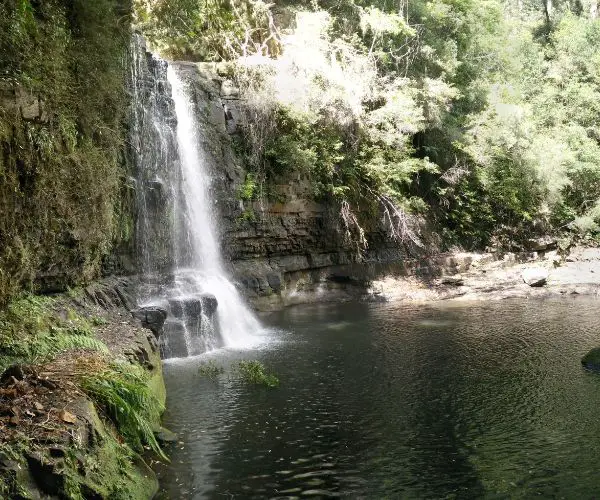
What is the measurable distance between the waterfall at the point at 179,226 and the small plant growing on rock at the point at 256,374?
7.09 ft

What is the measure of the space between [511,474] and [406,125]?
15.4 metres

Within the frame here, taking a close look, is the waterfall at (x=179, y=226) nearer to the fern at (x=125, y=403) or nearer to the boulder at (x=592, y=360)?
the fern at (x=125, y=403)

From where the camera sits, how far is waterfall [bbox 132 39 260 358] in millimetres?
12648

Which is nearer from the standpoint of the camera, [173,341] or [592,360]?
[592,360]

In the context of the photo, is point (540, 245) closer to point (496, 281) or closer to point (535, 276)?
point (535, 276)

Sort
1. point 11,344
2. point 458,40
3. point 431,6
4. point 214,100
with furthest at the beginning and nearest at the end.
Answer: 1. point 458,40
2. point 431,6
3. point 214,100
4. point 11,344

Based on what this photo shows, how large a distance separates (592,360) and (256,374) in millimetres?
6230

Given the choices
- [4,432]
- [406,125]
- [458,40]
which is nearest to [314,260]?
[406,125]

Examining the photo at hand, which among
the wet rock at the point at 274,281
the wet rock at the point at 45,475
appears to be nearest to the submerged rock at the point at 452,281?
the wet rock at the point at 274,281

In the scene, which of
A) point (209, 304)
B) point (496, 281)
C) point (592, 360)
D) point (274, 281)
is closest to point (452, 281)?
point (496, 281)

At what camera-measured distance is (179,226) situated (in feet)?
50.6

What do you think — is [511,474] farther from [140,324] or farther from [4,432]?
[140,324]

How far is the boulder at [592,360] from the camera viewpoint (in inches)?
404

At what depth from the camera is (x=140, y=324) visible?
9984mm
